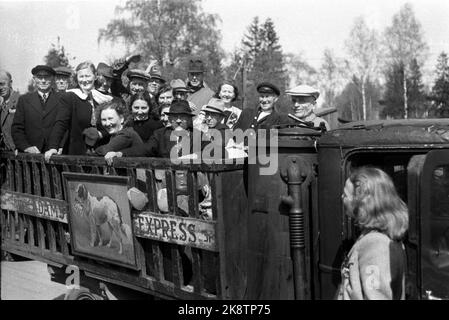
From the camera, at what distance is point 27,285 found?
5.59 m

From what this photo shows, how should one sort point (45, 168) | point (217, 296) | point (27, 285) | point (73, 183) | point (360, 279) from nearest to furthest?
1. point (360, 279)
2. point (217, 296)
3. point (73, 183)
4. point (45, 168)
5. point (27, 285)

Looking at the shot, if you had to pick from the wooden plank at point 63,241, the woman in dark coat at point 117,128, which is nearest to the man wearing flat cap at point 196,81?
the woman in dark coat at point 117,128

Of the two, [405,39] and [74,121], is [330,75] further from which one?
[74,121]

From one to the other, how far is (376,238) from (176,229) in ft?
4.56

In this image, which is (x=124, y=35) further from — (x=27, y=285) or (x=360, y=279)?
(x=360, y=279)

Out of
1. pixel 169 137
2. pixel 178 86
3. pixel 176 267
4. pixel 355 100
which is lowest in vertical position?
pixel 176 267

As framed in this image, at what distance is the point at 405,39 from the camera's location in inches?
1804

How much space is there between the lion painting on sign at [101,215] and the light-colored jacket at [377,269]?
178 cm

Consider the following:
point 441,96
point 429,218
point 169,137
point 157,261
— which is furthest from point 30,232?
point 441,96

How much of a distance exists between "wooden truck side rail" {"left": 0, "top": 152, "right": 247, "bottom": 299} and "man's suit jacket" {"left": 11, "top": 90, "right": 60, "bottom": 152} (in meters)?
0.73

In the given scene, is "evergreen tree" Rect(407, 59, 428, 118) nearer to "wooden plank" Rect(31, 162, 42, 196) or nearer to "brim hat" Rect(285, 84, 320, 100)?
"brim hat" Rect(285, 84, 320, 100)

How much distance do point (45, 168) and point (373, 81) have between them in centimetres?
5303

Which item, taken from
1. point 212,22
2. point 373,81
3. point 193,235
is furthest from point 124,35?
point 193,235

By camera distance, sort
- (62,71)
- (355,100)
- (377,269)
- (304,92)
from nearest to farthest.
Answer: (377,269)
(304,92)
(62,71)
(355,100)
